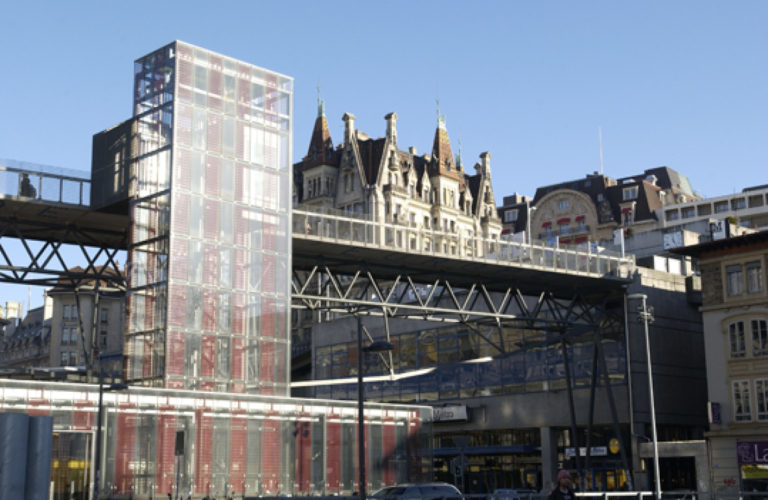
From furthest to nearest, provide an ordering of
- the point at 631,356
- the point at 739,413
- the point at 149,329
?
the point at 631,356 < the point at 739,413 < the point at 149,329

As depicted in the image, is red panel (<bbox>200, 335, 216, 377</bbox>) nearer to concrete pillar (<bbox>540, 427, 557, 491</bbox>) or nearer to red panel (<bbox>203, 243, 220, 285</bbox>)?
red panel (<bbox>203, 243, 220, 285</bbox>)

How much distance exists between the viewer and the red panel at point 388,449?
4038 centimetres

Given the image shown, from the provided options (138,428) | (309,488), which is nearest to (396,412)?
(309,488)

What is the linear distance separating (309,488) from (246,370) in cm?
529

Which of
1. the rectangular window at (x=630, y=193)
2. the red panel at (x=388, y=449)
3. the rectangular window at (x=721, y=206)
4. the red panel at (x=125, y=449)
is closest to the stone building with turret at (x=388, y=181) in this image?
the rectangular window at (x=630, y=193)

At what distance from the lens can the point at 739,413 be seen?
4962 cm

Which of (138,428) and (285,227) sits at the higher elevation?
(285,227)

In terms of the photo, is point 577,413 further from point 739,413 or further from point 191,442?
point 191,442

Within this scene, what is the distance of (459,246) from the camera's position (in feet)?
149

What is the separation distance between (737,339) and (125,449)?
3241cm

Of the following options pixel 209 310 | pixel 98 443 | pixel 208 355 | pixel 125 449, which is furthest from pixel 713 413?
pixel 98 443

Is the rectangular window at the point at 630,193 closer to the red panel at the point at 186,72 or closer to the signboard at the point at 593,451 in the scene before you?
the signboard at the point at 593,451

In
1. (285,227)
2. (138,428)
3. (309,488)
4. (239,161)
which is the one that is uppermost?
(239,161)

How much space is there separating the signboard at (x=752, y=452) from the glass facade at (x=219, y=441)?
1688cm
